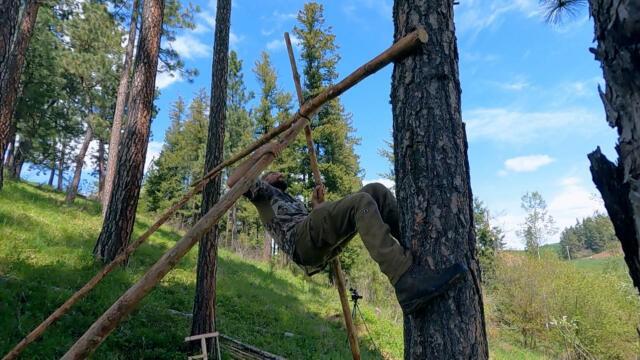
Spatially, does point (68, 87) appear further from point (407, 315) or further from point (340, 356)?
point (407, 315)

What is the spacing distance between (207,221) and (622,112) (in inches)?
70.6

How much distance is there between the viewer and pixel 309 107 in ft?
9.50

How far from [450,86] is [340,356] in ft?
25.4

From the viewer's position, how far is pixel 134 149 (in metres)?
7.36

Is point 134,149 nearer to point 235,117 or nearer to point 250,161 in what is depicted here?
point 250,161

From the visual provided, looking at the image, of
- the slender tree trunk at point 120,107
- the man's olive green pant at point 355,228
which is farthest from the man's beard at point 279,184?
the slender tree trunk at point 120,107

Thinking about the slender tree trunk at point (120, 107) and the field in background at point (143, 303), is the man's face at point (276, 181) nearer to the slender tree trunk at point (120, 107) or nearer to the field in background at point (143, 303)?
the field in background at point (143, 303)

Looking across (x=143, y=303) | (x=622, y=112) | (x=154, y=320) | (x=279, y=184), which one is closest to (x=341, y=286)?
(x=279, y=184)

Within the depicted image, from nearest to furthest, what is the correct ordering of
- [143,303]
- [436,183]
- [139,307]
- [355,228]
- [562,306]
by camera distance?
[436,183] → [355,228] → [139,307] → [143,303] → [562,306]

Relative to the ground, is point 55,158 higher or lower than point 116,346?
higher

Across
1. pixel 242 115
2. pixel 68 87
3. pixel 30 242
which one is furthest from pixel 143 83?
pixel 242 115

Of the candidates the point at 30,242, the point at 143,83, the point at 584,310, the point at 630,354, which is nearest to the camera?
the point at 30,242

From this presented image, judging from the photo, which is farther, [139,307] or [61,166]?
[61,166]

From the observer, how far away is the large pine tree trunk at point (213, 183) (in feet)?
20.1
